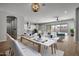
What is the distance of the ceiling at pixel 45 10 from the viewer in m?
1.80

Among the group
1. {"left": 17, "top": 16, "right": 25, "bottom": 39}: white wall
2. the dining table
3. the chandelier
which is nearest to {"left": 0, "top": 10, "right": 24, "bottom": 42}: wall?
{"left": 17, "top": 16, "right": 25, "bottom": 39}: white wall

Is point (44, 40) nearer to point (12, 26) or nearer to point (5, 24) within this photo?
point (12, 26)

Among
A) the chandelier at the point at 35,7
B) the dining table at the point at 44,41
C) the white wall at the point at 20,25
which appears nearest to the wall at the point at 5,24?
the white wall at the point at 20,25

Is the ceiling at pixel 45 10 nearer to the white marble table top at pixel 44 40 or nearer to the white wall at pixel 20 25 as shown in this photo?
the white wall at pixel 20 25

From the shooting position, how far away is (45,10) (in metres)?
1.85

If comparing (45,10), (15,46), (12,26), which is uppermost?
(45,10)

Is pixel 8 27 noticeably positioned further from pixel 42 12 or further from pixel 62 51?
pixel 62 51

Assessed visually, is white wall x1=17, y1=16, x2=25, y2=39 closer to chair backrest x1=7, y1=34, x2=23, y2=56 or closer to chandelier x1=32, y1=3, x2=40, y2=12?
chair backrest x1=7, y1=34, x2=23, y2=56

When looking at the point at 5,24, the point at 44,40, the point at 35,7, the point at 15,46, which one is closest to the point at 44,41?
the point at 44,40

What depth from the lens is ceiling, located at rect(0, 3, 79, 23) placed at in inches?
70.9

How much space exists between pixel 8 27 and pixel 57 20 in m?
0.86

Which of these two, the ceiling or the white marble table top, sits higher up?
the ceiling

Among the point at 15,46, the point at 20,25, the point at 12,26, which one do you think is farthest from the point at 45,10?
the point at 15,46

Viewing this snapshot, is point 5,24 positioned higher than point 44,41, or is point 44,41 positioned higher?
point 5,24
